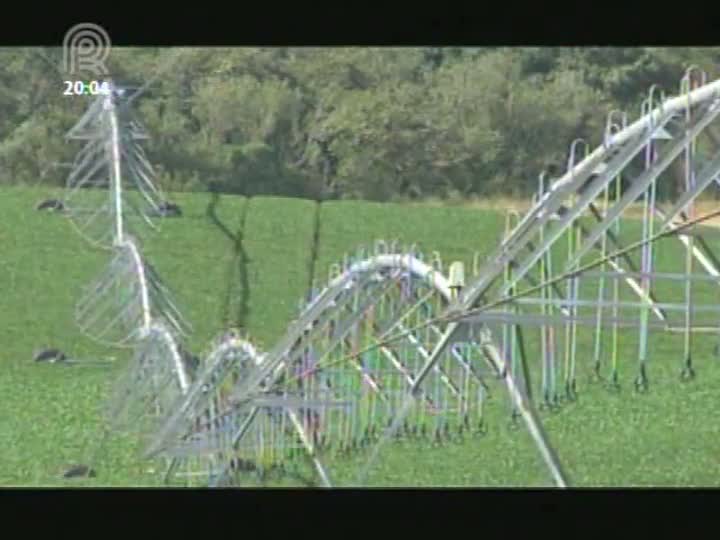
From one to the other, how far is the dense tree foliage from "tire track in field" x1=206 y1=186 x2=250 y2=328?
88 mm

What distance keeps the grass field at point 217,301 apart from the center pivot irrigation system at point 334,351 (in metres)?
0.06

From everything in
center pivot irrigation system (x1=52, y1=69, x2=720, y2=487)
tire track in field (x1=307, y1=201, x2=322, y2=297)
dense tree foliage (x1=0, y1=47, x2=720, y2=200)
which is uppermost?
dense tree foliage (x1=0, y1=47, x2=720, y2=200)

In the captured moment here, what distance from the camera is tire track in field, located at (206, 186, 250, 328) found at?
6488 mm

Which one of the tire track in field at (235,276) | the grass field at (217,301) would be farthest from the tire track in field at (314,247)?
the tire track in field at (235,276)

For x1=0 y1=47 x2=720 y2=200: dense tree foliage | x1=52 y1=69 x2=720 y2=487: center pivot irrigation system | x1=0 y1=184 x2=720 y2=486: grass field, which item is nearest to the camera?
x1=52 y1=69 x2=720 y2=487: center pivot irrigation system

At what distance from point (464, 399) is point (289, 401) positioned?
1.73ft

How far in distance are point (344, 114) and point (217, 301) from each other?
73 cm

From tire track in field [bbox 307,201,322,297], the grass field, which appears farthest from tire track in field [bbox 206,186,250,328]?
tire track in field [bbox 307,201,322,297]

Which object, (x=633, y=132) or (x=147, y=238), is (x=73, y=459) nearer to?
(x=147, y=238)

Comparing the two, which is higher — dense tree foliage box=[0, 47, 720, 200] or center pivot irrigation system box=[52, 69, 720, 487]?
dense tree foliage box=[0, 47, 720, 200]

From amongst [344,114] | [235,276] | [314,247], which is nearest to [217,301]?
[235,276]

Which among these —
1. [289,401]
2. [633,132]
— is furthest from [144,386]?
[633,132]

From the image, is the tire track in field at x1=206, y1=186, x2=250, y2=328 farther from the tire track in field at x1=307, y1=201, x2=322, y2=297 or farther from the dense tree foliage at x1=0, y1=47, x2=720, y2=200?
the tire track in field at x1=307, y1=201, x2=322, y2=297

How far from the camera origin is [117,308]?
6582 mm
